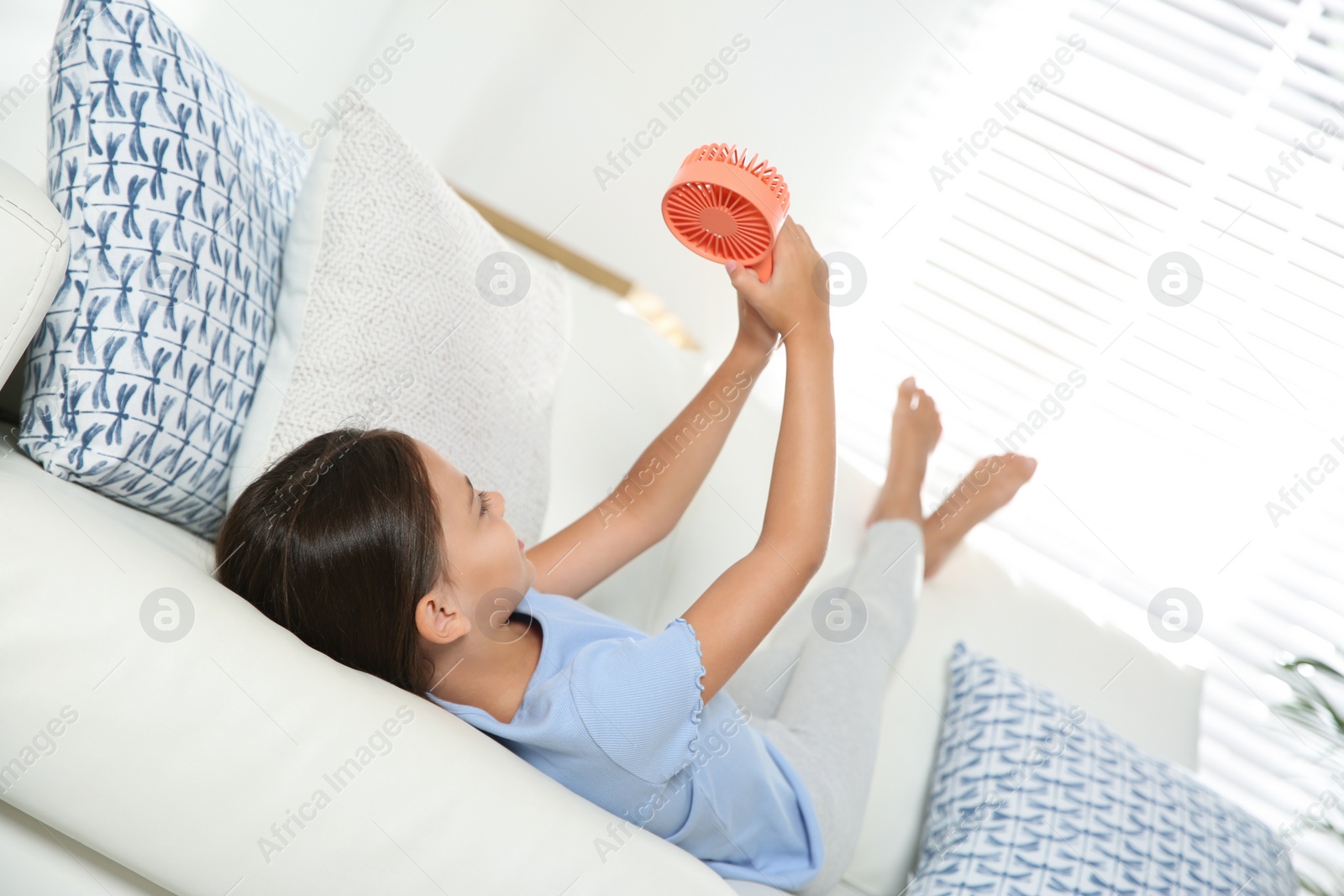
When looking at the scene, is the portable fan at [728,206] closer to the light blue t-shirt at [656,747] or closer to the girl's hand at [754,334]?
the girl's hand at [754,334]

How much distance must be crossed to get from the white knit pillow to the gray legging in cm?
39

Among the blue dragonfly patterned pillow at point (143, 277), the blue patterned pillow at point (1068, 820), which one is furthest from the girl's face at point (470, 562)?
the blue patterned pillow at point (1068, 820)

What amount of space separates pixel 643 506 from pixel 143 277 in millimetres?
580

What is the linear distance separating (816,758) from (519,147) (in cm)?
131

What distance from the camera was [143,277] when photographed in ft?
2.54

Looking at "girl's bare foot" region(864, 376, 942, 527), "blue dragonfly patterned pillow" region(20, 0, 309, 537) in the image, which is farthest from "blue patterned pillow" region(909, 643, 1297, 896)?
"blue dragonfly patterned pillow" region(20, 0, 309, 537)

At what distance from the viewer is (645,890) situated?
64 cm

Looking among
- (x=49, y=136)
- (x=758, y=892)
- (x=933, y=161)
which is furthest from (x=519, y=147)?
(x=758, y=892)

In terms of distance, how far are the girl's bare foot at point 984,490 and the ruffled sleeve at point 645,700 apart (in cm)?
80

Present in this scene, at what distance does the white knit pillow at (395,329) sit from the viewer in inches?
35.2

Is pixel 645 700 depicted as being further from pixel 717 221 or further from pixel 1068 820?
pixel 1068 820

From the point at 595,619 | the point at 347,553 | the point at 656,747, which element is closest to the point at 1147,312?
the point at 595,619

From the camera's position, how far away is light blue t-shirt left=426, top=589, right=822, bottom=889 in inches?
28.5

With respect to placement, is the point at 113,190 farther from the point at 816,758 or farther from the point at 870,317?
the point at 870,317
